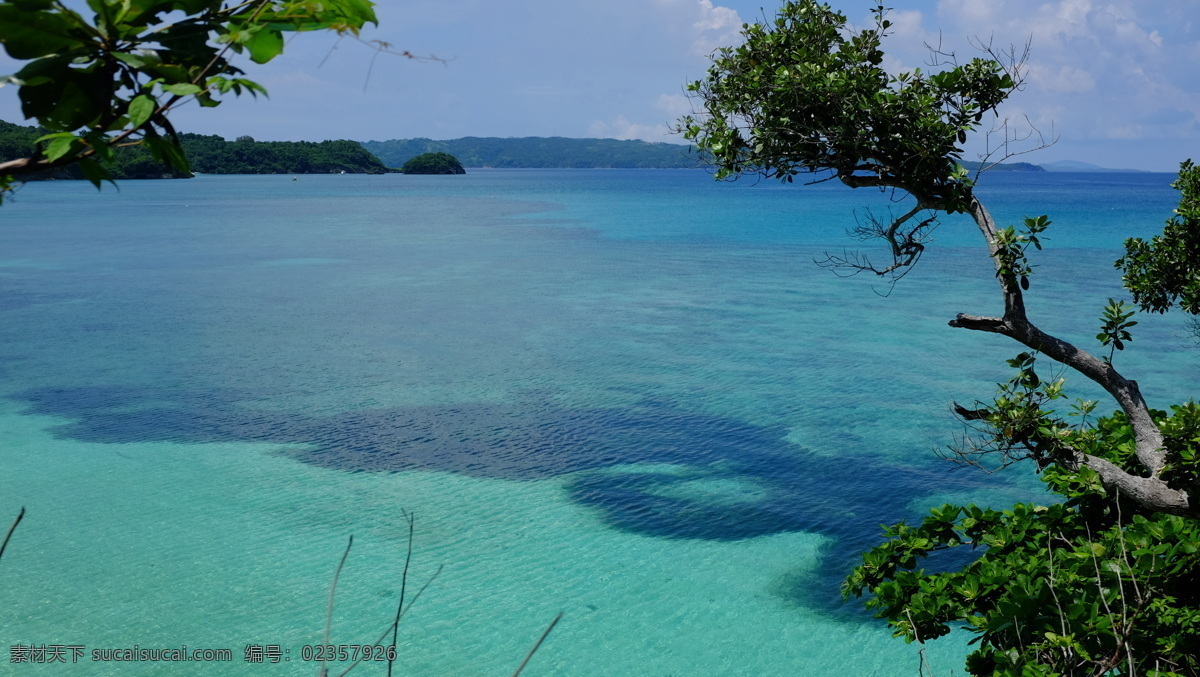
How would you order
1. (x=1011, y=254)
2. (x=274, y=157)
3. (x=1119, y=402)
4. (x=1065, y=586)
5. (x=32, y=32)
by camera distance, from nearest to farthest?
(x=32, y=32) → (x=1065, y=586) → (x=1119, y=402) → (x=1011, y=254) → (x=274, y=157)

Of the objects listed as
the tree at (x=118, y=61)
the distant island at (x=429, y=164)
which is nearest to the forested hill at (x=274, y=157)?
the distant island at (x=429, y=164)

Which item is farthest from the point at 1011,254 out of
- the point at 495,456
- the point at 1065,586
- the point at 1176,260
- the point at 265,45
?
the point at 495,456

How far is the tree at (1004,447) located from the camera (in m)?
3.88

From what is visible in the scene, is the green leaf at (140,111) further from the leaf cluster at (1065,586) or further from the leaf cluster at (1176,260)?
the leaf cluster at (1176,260)

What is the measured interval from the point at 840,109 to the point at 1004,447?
8.01 feet

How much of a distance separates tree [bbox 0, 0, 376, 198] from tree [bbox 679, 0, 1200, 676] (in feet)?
10.0

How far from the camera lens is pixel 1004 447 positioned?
225 inches

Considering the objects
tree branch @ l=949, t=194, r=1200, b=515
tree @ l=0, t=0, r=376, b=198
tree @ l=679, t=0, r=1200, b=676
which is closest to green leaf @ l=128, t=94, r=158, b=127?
tree @ l=0, t=0, r=376, b=198

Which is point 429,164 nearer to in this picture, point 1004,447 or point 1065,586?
point 1004,447

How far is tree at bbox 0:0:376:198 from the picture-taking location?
1115mm

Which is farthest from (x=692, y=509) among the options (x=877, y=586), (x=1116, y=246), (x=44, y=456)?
(x=1116, y=246)

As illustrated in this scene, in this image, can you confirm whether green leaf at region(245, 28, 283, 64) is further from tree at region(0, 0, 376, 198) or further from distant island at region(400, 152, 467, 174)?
distant island at region(400, 152, 467, 174)

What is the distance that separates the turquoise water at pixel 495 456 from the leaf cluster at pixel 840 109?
4.46 metres

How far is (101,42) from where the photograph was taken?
1.17 m
